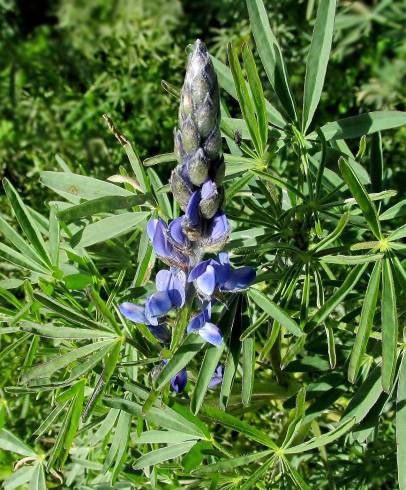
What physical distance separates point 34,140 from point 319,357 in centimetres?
134

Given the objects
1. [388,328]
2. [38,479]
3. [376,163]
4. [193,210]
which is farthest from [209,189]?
[38,479]

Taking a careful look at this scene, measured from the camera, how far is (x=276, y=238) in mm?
1323

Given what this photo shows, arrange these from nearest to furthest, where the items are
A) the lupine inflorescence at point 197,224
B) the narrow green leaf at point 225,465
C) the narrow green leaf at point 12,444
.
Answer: the lupine inflorescence at point 197,224 → the narrow green leaf at point 225,465 → the narrow green leaf at point 12,444

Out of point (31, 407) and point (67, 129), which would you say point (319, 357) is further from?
point (67, 129)

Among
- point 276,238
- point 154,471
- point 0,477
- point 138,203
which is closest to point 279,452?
point 154,471

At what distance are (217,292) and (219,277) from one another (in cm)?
6

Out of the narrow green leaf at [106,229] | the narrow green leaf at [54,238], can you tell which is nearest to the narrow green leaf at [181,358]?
the narrow green leaf at [106,229]

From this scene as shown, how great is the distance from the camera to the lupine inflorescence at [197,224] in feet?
3.19

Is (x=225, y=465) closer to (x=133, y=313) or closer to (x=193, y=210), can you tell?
(x=133, y=313)

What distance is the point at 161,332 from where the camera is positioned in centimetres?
125

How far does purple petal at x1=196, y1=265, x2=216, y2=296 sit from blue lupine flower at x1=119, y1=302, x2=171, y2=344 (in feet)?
0.47

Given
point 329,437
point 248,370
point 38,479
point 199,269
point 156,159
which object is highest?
point 156,159

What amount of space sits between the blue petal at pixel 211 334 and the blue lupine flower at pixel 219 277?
5 centimetres

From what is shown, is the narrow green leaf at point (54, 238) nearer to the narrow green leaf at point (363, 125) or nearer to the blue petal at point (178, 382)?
the blue petal at point (178, 382)
